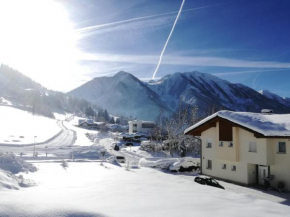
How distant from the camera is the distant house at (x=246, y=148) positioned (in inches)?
854

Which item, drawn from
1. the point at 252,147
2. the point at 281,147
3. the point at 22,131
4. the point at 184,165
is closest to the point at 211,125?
the point at 252,147

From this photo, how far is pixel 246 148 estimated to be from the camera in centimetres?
2397

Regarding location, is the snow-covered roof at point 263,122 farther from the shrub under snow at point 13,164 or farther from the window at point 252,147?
the shrub under snow at point 13,164

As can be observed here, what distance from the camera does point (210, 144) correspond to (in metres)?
28.9

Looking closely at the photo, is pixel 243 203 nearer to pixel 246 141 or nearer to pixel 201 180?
pixel 201 180

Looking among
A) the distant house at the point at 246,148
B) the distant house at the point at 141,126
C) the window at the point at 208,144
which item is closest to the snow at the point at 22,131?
the distant house at the point at 141,126

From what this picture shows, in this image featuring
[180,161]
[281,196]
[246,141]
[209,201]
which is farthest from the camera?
[180,161]

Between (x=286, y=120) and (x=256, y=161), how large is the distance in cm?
471

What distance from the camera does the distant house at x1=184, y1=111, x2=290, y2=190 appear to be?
2170 cm

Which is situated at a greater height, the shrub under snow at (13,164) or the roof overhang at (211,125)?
the roof overhang at (211,125)

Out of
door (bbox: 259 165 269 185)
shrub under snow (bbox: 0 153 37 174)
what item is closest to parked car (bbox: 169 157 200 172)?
door (bbox: 259 165 269 185)

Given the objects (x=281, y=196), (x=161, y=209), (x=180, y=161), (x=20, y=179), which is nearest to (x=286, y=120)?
(x=281, y=196)

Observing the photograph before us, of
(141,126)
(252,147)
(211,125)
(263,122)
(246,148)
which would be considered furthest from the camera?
(141,126)

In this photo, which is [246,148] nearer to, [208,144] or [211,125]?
[211,125]
